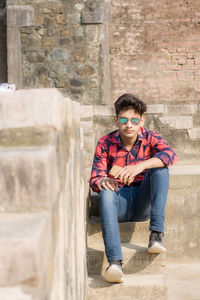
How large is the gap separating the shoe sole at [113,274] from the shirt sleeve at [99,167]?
547 millimetres

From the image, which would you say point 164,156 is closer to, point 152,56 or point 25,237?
point 25,237

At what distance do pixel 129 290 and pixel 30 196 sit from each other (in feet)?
5.20

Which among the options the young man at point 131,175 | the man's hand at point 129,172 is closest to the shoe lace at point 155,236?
the young man at point 131,175

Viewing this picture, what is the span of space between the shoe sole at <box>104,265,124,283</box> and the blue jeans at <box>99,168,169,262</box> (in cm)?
6

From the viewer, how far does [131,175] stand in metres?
2.48

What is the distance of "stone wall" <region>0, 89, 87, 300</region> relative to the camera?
0.85 m

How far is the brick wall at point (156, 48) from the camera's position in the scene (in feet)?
22.0

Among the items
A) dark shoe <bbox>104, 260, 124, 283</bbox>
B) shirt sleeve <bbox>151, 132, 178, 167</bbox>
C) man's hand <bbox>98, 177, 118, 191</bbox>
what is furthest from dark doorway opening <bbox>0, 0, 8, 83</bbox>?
dark shoe <bbox>104, 260, 124, 283</bbox>

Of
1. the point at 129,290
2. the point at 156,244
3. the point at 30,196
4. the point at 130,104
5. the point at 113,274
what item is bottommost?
the point at 129,290

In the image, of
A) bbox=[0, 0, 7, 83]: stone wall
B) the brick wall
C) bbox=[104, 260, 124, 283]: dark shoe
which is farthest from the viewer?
bbox=[0, 0, 7, 83]: stone wall

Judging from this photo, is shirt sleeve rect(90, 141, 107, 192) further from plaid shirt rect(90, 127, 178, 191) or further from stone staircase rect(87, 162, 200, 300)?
stone staircase rect(87, 162, 200, 300)

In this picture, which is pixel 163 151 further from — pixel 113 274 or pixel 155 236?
pixel 113 274

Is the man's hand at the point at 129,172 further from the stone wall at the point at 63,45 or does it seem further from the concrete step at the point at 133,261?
the stone wall at the point at 63,45

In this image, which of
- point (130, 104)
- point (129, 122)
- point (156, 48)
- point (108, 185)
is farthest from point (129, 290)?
Result: point (156, 48)
